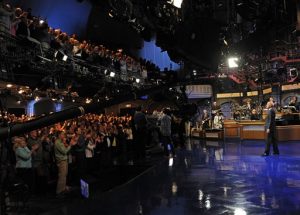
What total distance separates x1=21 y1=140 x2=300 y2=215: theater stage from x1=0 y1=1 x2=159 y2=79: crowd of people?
5832 mm

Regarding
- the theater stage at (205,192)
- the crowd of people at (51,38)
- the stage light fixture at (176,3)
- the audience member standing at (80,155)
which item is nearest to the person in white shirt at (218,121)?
the crowd of people at (51,38)

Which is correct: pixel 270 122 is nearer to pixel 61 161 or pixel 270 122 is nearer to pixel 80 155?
pixel 80 155

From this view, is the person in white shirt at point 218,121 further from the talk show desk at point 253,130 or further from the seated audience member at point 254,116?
the seated audience member at point 254,116

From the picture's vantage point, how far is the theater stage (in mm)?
6338

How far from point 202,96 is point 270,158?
2391cm

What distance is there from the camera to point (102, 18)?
22109 mm

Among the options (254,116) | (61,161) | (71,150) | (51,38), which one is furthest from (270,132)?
(254,116)

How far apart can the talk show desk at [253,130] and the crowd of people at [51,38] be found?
6206mm

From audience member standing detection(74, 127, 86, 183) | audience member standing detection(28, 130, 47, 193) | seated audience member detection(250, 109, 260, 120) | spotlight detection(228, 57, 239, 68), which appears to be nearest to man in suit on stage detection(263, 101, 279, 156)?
audience member standing detection(74, 127, 86, 183)

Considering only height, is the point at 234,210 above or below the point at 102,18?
below

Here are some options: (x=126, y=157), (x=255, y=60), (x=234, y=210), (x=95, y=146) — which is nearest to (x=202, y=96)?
(x=255, y=60)

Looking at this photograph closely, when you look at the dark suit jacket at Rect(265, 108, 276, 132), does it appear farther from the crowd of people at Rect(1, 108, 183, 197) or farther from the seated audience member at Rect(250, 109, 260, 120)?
the seated audience member at Rect(250, 109, 260, 120)

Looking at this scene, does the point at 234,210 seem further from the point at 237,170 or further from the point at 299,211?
the point at 237,170

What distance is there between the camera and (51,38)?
13.9 metres
